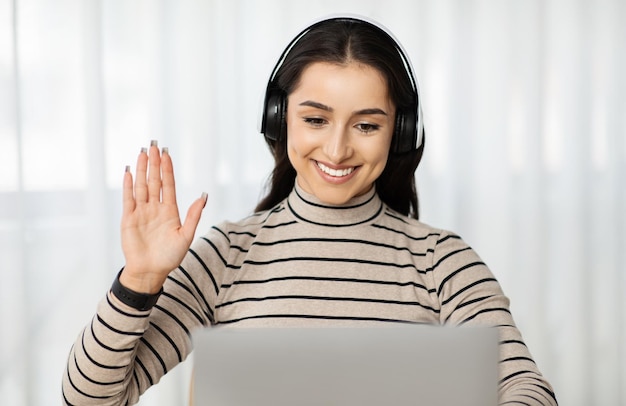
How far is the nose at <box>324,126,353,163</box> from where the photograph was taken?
1304mm

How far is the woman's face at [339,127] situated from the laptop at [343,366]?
525mm

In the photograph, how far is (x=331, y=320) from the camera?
4.41ft

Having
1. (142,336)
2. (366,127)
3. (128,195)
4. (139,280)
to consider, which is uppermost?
(366,127)

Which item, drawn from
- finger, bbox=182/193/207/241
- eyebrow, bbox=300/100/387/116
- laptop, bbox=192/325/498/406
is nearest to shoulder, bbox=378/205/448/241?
eyebrow, bbox=300/100/387/116

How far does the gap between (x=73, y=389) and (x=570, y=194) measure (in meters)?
2.13

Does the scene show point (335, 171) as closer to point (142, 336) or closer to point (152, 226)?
point (152, 226)

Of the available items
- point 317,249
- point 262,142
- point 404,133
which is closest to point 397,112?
point 404,133

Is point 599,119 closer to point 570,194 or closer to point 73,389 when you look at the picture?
point 570,194

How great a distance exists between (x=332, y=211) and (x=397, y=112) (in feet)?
0.70

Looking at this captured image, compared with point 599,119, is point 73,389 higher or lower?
lower

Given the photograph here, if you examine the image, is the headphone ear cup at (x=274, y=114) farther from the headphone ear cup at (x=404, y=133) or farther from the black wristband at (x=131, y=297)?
the black wristband at (x=131, y=297)

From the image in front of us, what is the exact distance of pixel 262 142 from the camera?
2627mm

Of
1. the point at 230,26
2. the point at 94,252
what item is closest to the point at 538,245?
the point at 230,26

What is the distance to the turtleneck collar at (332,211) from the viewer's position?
143 centimetres
